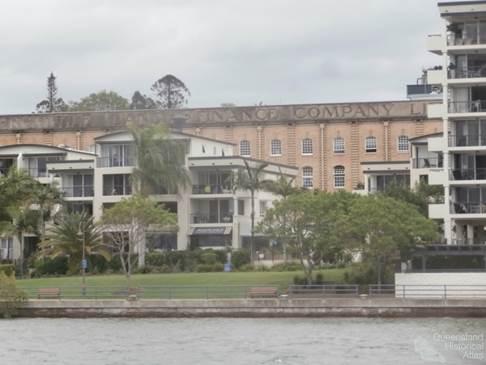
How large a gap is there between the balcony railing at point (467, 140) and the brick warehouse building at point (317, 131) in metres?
35.4

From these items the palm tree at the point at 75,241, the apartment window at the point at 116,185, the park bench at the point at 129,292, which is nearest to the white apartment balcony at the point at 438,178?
the park bench at the point at 129,292

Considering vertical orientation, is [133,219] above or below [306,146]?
below

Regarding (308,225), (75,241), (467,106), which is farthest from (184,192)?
(467,106)

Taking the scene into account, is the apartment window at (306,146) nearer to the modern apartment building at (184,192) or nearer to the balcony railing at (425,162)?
the modern apartment building at (184,192)

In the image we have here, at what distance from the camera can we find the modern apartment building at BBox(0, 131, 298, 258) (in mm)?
105750

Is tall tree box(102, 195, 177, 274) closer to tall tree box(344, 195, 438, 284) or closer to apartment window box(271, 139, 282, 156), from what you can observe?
tall tree box(344, 195, 438, 284)

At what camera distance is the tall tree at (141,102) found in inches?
6748

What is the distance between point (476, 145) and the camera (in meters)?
92.5

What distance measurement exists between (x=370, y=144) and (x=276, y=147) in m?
9.95

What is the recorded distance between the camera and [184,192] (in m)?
106

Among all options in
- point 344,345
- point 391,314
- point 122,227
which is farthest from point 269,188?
point 344,345

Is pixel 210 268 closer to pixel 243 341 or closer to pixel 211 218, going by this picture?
pixel 211 218

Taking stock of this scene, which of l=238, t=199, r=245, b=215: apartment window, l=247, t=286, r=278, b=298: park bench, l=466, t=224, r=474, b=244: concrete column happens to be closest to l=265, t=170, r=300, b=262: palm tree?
l=238, t=199, r=245, b=215: apartment window

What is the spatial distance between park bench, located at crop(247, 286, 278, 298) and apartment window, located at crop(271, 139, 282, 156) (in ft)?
191
